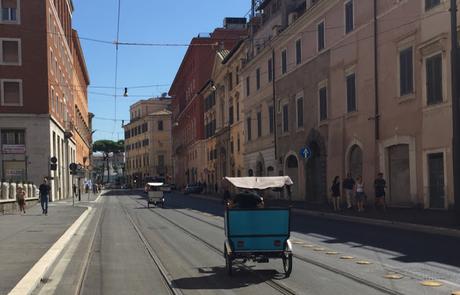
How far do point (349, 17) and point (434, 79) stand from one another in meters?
9.14

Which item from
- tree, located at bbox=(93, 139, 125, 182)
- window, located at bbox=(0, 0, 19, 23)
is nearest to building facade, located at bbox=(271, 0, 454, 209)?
window, located at bbox=(0, 0, 19, 23)

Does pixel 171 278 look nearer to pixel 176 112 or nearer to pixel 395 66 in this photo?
pixel 395 66

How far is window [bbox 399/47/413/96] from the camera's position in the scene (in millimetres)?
25609

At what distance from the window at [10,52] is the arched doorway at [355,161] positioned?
97.8 ft

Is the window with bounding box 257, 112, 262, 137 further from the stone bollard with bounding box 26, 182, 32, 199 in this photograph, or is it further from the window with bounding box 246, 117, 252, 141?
the stone bollard with bounding box 26, 182, 32, 199

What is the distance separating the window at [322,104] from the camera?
1396 inches

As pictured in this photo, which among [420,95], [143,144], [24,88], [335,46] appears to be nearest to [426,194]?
[420,95]

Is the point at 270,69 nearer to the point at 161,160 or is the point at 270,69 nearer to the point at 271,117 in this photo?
the point at 271,117

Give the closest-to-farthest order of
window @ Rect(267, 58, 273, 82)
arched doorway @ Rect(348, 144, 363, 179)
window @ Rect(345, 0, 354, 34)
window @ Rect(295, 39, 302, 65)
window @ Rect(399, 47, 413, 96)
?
window @ Rect(399, 47, 413, 96) < arched doorway @ Rect(348, 144, 363, 179) < window @ Rect(345, 0, 354, 34) < window @ Rect(295, 39, 302, 65) < window @ Rect(267, 58, 273, 82)

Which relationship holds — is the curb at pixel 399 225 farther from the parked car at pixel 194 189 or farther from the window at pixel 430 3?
the parked car at pixel 194 189

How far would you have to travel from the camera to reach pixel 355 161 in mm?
31516

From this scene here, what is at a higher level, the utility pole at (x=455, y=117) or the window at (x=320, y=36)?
Result: the window at (x=320, y=36)

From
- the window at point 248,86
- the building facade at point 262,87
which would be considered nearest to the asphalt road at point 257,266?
the building facade at point 262,87

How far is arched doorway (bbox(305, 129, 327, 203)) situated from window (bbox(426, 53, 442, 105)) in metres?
11.7
